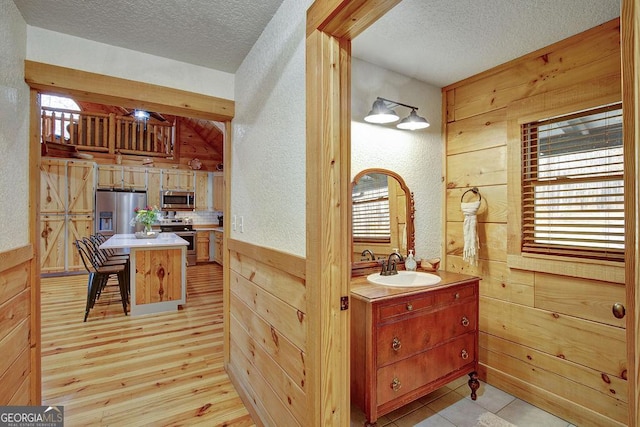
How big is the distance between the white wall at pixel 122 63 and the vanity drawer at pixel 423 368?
2306mm

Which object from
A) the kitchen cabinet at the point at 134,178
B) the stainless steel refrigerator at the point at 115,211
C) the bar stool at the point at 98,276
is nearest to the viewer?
the bar stool at the point at 98,276

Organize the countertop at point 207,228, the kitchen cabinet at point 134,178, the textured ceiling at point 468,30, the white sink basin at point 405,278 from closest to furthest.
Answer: the textured ceiling at point 468,30
the white sink basin at point 405,278
the kitchen cabinet at point 134,178
the countertop at point 207,228

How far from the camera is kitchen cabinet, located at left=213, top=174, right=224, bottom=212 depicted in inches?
311

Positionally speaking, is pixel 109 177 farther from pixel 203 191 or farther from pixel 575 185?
pixel 575 185

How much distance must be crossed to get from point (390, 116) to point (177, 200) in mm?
6611

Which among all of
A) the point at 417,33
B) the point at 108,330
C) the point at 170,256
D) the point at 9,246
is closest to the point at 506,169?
the point at 417,33

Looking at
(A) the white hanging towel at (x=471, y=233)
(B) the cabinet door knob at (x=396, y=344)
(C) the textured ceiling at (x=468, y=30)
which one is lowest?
(B) the cabinet door knob at (x=396, y=344)

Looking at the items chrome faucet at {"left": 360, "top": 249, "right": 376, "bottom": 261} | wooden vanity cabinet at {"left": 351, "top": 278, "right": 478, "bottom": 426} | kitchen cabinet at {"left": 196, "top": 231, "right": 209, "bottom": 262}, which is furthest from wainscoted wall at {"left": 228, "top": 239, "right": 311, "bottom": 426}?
kitchen cabinet at {"left": 196, "top": 231, "right": 209, "bottom": 262}

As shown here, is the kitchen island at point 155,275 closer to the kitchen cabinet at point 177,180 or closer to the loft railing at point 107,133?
the kitchen cabinet at point 177,180

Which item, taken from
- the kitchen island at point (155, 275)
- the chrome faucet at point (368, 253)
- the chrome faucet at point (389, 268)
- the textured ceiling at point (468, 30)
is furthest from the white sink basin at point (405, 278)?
the kitchen island at point (155, 275)

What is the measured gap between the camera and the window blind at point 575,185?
1.93 metres

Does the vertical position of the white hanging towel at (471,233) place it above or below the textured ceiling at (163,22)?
below

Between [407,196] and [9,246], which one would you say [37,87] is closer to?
[9,246]

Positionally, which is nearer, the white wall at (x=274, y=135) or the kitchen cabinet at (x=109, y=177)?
the white wall at (x=274, y=135)
